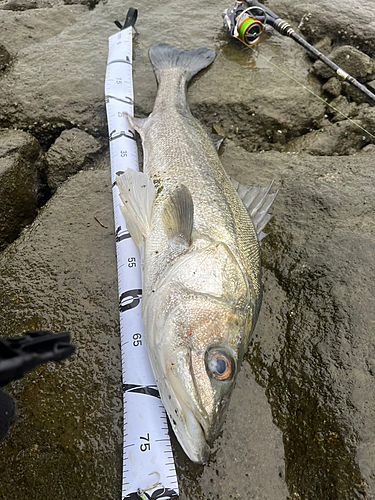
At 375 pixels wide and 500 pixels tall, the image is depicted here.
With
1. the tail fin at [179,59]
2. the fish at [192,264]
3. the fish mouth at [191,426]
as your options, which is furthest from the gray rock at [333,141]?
the fish mouth at [191,426]

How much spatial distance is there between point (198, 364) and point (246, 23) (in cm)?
459

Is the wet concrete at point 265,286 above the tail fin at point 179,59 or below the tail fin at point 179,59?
below

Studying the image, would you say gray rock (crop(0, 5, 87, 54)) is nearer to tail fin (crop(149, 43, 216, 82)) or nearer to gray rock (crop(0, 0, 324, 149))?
gray rock (crop(0, 0, 324, 149))

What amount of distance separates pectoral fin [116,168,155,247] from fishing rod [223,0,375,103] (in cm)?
309

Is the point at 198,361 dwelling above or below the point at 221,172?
below

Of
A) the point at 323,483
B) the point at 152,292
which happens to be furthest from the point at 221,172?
the point at 323,483

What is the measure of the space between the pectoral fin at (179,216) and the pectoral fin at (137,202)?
0.22m

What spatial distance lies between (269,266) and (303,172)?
1248 mm

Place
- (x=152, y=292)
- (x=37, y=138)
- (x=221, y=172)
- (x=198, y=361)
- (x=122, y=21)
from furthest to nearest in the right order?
(x=122, y=21)
(x=37, y=138)
(x=221, y=172)
(x=152, y=292)
(x=198, y=361)

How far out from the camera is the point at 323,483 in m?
2.15

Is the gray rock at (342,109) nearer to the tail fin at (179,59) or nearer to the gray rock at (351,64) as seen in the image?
the gray rock at (351,64)

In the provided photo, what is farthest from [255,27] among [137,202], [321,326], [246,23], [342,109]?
[321,326]

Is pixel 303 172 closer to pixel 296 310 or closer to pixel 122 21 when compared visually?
pixel 296 310

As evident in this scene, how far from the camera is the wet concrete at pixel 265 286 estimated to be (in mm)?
2172
